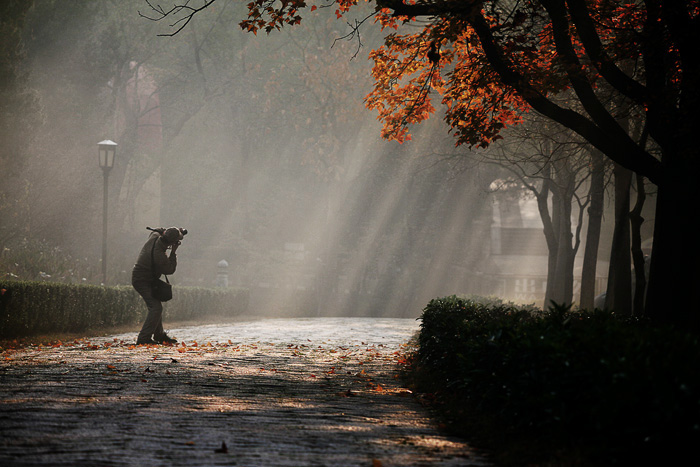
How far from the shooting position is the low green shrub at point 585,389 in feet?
11.9

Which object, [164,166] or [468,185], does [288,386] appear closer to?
[468,185]

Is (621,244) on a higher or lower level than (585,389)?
higher

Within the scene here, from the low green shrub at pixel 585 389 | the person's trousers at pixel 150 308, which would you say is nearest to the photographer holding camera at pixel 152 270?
the person's trousers at pixel 150 308

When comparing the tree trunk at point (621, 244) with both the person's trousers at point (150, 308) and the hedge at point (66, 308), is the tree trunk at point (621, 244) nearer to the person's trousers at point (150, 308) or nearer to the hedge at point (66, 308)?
the person's trousers at point (150, 308)

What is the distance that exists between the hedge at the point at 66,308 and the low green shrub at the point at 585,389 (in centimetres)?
877

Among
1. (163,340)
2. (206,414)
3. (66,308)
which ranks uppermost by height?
(66,308)

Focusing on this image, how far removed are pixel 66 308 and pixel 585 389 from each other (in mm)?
→ 12928

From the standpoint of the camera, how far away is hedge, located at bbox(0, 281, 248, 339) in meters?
12.6

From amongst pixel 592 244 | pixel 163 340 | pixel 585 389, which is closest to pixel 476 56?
pixel 163 340

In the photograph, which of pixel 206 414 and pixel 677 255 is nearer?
pixel 206 414

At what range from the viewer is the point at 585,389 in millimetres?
4383

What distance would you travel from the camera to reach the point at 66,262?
24188mm

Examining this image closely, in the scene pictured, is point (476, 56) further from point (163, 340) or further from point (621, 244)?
point (163, 340)

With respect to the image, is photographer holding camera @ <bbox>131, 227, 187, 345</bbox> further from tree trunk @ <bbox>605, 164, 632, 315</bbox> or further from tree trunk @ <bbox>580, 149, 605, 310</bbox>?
tree trunk @ <bbox>580, 149, 605, 310</bbox>
